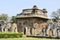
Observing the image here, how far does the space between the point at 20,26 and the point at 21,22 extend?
90 centimetres

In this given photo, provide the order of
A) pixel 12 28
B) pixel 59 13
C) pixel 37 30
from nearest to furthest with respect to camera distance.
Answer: pixel 12 28
pixel 37 30
pixel 59 13

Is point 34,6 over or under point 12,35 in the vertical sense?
over

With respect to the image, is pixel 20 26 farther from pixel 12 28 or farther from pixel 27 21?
pixel 12 28

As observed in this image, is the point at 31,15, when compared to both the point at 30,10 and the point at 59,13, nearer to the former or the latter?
the point at 30,10

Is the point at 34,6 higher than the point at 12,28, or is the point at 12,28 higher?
the point at 34,6

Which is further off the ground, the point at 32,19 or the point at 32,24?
the point at 32,19

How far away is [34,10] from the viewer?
44.7m

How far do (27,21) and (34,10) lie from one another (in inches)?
118

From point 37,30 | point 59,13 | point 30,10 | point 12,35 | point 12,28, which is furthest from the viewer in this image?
point 59,13

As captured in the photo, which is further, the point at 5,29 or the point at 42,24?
A: the point at 42,24

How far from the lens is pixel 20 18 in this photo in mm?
46344

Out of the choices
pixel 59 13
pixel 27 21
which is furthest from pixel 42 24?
pixel 59 13

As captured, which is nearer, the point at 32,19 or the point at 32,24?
the point at 32,24

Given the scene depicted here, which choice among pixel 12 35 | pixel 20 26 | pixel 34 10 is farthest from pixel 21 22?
pixel 12 35
